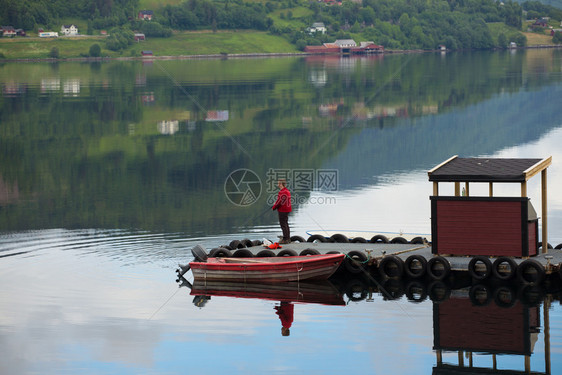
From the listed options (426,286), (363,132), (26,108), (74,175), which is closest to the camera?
(426,286)

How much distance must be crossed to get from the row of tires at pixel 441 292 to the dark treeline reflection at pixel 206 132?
1125 cm

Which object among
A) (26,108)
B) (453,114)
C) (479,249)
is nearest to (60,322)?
(479,249)

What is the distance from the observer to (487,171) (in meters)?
31.8

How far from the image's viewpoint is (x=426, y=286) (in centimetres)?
3098

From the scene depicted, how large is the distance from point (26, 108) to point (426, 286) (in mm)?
87545

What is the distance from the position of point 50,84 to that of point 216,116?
186 ft

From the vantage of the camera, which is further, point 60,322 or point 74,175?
point 74,175

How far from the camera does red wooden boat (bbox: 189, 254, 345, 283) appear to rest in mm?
31516

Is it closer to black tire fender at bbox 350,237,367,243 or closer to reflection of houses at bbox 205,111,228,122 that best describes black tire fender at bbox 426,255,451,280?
black tire fender at bbox 350,237,367,243

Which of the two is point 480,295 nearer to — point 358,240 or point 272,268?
point 272,268

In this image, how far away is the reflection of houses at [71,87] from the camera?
131 metres

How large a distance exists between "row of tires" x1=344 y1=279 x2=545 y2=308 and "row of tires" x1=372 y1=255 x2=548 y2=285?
262 millimetres

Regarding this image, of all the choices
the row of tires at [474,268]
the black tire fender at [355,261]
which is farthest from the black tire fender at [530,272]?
the black tire fender at [355,261]

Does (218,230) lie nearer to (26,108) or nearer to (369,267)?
(369,267)
